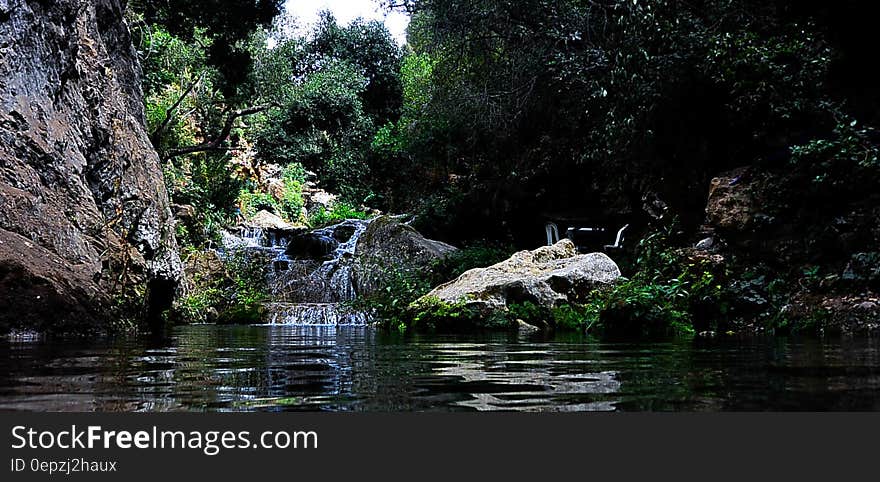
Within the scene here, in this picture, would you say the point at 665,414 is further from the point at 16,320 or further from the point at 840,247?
the point at 840,247

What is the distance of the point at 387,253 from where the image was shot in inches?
654

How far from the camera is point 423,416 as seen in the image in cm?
136

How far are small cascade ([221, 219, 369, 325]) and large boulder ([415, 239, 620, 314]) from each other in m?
3.06

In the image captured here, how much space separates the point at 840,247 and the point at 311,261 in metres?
13.8

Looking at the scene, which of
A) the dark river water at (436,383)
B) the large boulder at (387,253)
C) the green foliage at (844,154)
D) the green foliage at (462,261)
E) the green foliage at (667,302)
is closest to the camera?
the dark river water at (436,383)

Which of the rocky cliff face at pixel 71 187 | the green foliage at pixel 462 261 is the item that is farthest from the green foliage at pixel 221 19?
the green foliage at pixel 462 261

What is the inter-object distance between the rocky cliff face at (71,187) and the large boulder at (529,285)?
442 cm

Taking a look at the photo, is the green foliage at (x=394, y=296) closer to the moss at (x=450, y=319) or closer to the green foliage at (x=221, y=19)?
the moss at (x=450, y=319)

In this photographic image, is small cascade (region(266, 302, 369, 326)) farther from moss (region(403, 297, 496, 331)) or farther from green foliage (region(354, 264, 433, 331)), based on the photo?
moss (region(403, 297, 496, 331))

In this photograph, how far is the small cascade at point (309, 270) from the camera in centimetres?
1423

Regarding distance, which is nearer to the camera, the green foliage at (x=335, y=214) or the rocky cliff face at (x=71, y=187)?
the rocky cliff face at (x=71, y=187)

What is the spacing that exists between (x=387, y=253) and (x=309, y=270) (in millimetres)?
3010

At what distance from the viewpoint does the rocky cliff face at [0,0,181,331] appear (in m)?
5.19

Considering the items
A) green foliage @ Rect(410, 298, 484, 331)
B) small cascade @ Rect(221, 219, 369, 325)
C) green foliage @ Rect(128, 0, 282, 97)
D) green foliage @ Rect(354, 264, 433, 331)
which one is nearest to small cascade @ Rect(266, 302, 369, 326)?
small cascade @ Rect(221, 219, 369, 325)
